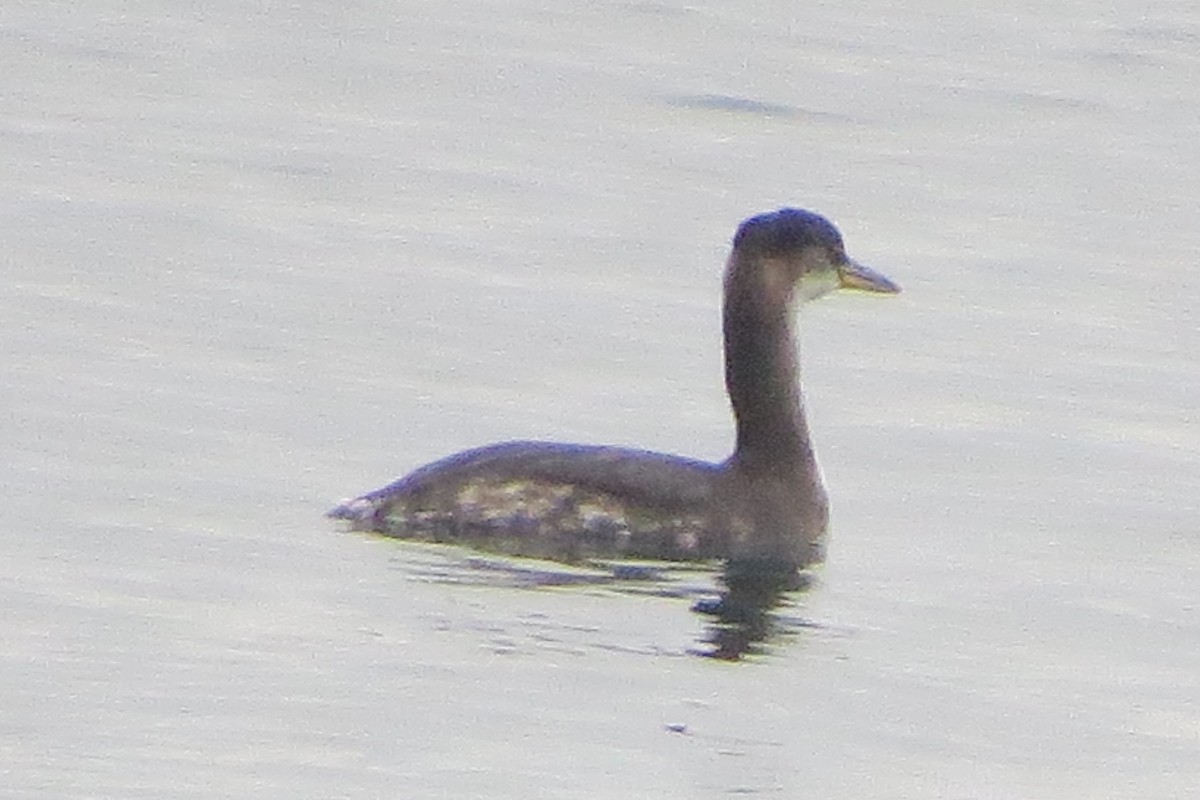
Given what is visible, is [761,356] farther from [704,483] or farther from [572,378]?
[572,378]

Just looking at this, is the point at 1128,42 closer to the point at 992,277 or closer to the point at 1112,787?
the point at 992,277

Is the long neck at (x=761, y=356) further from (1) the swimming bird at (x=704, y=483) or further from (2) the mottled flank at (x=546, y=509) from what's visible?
(2) the mottled flank at (x=546, y=509)

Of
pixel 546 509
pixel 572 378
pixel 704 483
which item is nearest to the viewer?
pixel 546 509

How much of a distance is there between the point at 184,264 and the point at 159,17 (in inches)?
342

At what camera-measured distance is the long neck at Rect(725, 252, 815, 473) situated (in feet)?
53.1

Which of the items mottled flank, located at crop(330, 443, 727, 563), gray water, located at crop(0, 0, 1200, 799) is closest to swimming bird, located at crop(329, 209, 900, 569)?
mottled flank, located at crop(330, 443, 727, 563)

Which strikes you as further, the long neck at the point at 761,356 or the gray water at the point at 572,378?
the long neck at the point at 761,356

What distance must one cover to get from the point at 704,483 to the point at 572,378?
3278mm

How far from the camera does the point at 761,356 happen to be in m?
16.4

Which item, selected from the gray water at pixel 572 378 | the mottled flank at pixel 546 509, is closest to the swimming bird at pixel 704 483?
the mottled flank at pixel 546 509

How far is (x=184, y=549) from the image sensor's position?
1463 cm

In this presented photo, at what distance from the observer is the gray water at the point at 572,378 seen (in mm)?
12555

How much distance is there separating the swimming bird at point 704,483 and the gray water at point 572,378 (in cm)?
25

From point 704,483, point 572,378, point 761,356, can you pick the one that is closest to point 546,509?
point 704,483
